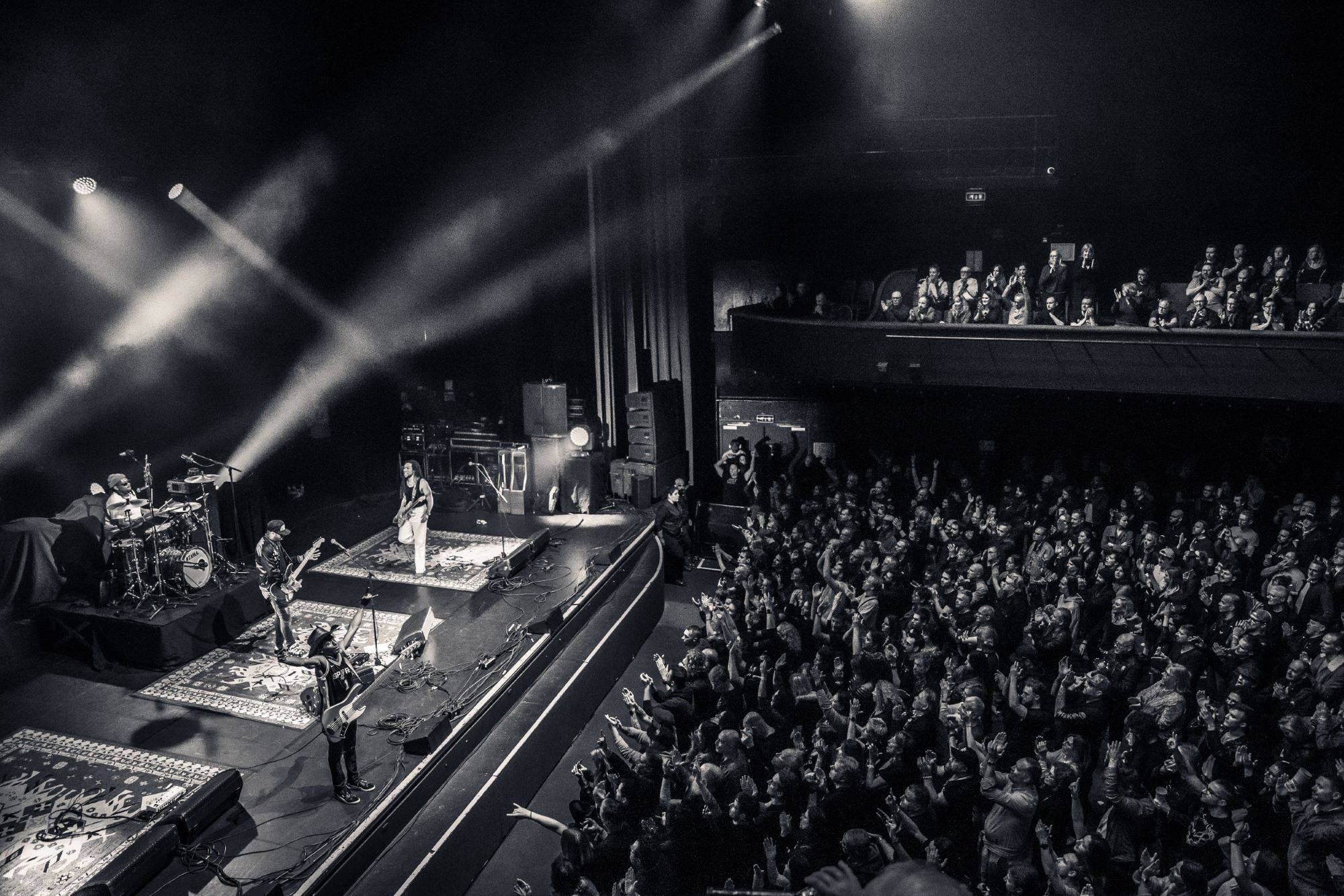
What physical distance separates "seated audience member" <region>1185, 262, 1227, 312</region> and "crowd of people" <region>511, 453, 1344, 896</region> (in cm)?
219

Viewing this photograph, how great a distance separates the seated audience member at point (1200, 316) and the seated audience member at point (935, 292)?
2604 millimetres

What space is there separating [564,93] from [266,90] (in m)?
4.48

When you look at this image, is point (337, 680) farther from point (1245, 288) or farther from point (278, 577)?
point (1245, 288)

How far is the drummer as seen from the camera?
9039 millimetres

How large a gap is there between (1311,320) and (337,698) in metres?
9.71

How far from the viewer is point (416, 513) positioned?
10.9 m

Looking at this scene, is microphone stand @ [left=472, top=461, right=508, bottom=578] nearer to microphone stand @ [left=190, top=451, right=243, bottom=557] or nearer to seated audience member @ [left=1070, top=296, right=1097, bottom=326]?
microphone stand @ [left=190, top=451, right=243, bottom=557]

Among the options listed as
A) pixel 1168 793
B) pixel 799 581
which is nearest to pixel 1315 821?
pixel 1168 793

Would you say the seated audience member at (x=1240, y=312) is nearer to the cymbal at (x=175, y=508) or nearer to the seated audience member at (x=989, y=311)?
the seated audience member at (x=989, y=311)

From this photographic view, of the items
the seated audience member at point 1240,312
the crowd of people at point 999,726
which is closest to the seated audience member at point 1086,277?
the seated audience member at point 1240,312

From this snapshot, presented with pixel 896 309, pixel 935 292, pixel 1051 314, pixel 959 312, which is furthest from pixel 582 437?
pixel 1051 314

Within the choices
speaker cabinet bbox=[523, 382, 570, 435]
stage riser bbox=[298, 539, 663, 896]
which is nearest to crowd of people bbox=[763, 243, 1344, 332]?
speaker cabinet bbox=[523, 382, 570, 435]

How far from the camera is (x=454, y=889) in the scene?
648cm

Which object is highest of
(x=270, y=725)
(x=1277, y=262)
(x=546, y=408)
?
(x=1277, y=262)
